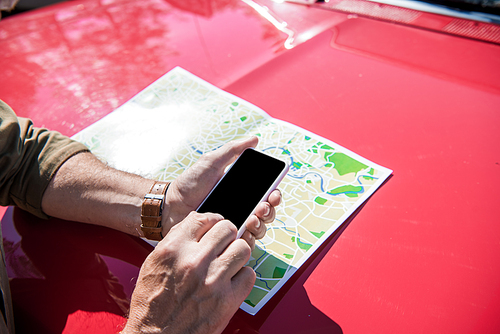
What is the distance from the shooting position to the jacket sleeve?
3.14 ft

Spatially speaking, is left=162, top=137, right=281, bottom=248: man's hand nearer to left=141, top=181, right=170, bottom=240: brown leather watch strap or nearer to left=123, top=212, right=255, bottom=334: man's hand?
left=141, top=181, right=170, bottom=240: brown leather watch strap

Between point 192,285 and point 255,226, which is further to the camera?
point 255,226

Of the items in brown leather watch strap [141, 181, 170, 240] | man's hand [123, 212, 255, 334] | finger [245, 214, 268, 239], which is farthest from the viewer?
brown leather watch strap [141, 181, 170, 240]

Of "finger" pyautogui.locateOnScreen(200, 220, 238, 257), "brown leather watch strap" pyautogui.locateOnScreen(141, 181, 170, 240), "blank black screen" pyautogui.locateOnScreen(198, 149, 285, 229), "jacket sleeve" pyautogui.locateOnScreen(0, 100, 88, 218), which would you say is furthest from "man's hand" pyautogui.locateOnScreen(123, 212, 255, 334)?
"jacket sleeve" pyautogui.locateOnScreen(0, 100, 88, 218)

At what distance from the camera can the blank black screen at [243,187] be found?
2.69 ft

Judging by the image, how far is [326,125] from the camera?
43.4 inches

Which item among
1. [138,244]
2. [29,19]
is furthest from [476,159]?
[29,19]

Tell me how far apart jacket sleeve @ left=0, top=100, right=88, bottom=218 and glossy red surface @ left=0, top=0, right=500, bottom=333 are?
8 cm

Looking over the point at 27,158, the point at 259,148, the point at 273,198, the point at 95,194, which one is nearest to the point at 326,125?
the point at 259,148

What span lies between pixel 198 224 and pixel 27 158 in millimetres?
635

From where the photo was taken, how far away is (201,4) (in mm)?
1701

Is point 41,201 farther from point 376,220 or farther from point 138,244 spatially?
point 376,220

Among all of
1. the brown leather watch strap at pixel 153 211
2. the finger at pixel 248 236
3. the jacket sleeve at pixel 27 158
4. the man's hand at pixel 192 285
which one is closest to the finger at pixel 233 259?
the man's hand at pixel 192 285

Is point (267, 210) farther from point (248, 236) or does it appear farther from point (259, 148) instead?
point (259, 148)
